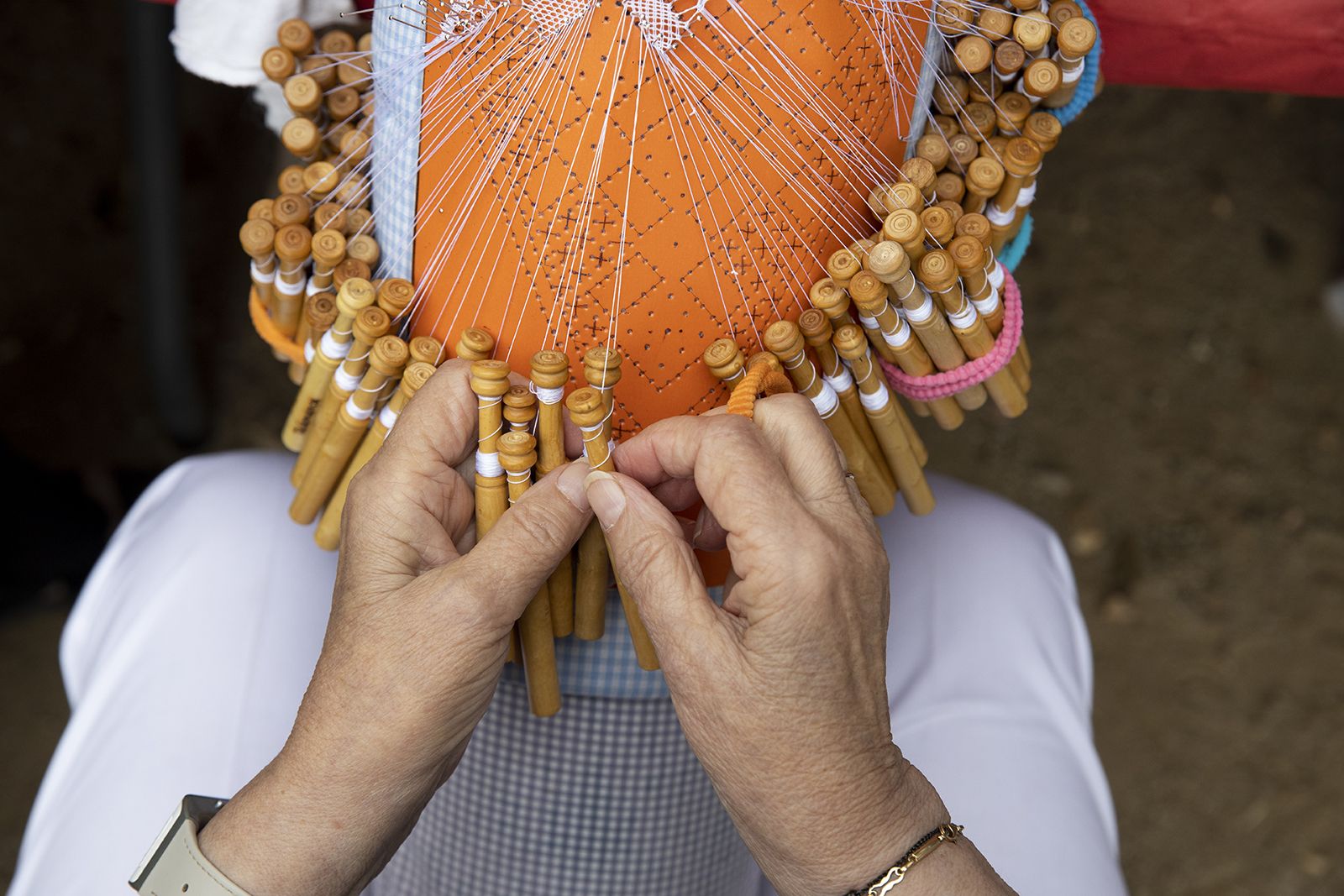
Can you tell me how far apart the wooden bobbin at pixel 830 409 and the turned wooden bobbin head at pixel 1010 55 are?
28 cm

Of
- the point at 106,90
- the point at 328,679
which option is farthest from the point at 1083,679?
the point at 106,90

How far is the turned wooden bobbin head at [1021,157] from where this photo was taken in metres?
0.94

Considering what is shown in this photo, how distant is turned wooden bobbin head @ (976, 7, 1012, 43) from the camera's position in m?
0.95

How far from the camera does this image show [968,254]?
0.90 meters

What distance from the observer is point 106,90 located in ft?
6.81

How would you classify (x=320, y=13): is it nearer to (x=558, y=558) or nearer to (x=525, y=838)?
(x=558, y=558)

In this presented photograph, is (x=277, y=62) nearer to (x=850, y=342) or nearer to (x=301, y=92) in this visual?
(x=301, y=92)

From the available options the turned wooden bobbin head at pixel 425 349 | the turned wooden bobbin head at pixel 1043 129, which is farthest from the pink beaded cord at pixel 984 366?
the turned wooden bobbin head at pixel 425 349

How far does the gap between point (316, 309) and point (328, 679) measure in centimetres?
31

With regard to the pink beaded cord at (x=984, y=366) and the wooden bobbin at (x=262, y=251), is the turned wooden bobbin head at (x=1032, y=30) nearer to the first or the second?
the pink beaded cord at (x=984, y=366)

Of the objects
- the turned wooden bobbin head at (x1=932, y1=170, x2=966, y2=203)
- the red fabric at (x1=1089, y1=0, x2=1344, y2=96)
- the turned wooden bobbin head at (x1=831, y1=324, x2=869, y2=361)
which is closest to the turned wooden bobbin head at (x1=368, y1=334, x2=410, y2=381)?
the turned wooden bobbin head at (x1=831, y1=324, x2=869, y2=361)

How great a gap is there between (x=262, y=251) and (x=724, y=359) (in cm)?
→ 37

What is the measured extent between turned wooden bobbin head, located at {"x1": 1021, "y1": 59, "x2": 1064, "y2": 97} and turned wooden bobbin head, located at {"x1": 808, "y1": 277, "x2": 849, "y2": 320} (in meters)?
0.23

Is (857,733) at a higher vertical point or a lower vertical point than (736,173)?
lower
